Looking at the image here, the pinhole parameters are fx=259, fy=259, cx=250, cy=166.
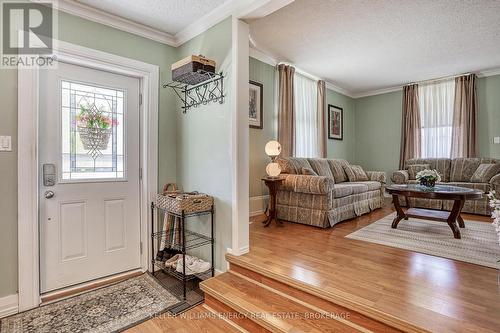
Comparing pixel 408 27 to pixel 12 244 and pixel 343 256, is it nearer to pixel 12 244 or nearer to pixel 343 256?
pixel 343 256

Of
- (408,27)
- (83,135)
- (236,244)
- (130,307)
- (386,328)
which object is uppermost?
(408,27)

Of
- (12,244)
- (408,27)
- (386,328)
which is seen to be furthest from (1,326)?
(408,27)

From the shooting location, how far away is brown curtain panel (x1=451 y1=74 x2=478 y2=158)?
4.89m

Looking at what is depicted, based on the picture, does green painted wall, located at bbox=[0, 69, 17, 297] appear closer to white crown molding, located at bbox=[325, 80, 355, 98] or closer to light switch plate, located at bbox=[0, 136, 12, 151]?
light switch plate, located at bbox=[0, 136, 12, 151]

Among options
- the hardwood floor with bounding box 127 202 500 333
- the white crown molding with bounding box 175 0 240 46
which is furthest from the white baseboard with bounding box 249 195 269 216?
the white crown molding with bounding box 175 0 240 46

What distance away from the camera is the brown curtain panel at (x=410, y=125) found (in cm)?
556

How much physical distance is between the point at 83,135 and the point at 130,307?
1600 mm

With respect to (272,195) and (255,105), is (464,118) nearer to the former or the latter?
(255,105)

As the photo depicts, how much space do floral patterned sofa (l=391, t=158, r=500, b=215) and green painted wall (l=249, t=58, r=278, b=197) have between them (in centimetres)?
267

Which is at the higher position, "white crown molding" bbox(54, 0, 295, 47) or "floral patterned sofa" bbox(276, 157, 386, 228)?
"white crown molding" bbox(54, 0, 295, 47)

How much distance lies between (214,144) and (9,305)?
2045 millimetres

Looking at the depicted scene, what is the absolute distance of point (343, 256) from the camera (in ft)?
7.80

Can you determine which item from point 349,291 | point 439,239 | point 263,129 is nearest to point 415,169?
point 439,239

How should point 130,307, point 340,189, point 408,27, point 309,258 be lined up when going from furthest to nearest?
point 340,189, point 408,27, point 309,258, point 130,307
